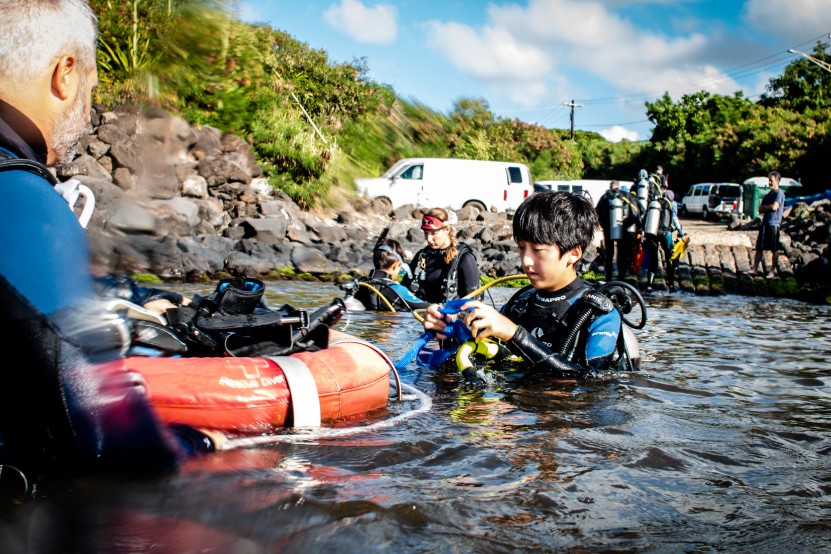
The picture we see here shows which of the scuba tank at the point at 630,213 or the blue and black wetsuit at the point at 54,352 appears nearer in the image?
the blue and black wetsuit at the point at 54,352

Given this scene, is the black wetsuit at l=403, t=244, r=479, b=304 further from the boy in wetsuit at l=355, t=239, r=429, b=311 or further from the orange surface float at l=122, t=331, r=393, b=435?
the orange surface float at l=122, t=331, r=393, b=435

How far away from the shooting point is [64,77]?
1890 mm

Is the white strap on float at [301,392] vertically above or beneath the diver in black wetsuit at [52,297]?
beneath

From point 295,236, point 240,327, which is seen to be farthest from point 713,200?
point 240,327

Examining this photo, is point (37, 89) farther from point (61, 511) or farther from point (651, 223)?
point (651, 223)

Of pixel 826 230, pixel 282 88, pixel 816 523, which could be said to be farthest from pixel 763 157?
pixel 816 523

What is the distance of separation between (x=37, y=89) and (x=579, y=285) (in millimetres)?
3012

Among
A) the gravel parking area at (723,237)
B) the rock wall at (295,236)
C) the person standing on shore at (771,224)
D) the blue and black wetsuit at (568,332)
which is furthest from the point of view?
the gravel parking area at (723,237)

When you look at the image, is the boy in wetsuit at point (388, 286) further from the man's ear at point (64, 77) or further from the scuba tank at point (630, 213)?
the man's ear at point (64, 77)

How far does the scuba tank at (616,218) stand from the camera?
498 inches

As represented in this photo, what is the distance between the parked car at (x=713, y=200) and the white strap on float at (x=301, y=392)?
2834 centimetres

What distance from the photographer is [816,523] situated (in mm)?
2332

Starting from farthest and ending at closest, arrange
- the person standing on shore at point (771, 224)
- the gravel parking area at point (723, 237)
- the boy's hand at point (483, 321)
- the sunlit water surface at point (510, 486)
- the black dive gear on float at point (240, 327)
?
1. the gravel parking area at point (723, 237)
2. the person standing on shore at point (771, 224)
3. the boy's hand at point (483, 321)
4. the black dive gear on float at point (240, 327)
5. the sunlit water surface at point (510, 486)

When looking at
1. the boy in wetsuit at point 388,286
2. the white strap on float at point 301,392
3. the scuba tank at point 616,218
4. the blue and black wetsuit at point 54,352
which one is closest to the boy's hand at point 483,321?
the white strap on float at point 301,392
